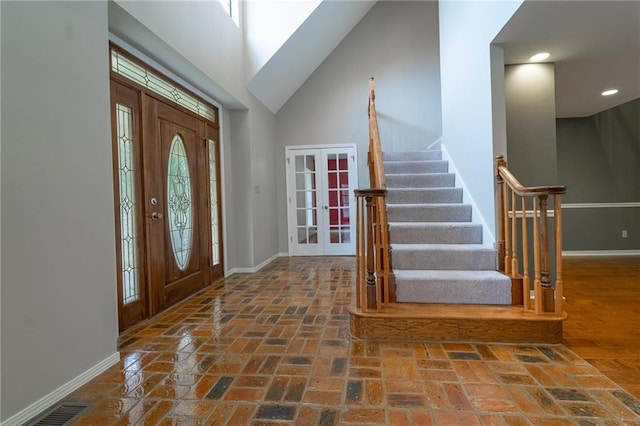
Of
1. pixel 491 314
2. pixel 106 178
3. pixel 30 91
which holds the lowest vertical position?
pixel 491 314

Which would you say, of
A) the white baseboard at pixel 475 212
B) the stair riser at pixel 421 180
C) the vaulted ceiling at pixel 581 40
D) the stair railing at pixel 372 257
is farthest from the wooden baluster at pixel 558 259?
the stair riser at pixel 421 180

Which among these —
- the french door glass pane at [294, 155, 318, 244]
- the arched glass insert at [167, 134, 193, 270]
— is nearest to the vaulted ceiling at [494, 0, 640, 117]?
the arched glass insert at [167, 134, 193, 270]

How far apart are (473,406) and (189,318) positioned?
7.38 feet

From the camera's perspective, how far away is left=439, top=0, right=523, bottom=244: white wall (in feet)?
9.15

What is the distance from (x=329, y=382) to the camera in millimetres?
1722

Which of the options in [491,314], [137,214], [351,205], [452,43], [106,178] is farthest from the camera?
[351,205]

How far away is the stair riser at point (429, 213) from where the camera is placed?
10.8ft

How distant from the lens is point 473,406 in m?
1.49

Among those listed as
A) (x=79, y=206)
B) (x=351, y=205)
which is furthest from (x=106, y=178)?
(x=351, y=205)

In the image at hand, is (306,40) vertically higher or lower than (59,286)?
higher

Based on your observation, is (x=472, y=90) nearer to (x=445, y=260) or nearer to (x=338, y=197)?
(x=445, y=260)

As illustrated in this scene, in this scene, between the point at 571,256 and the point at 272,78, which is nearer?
the point at 272,78

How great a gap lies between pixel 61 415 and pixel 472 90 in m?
3.86

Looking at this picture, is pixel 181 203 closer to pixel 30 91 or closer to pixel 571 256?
pixel 30 91
